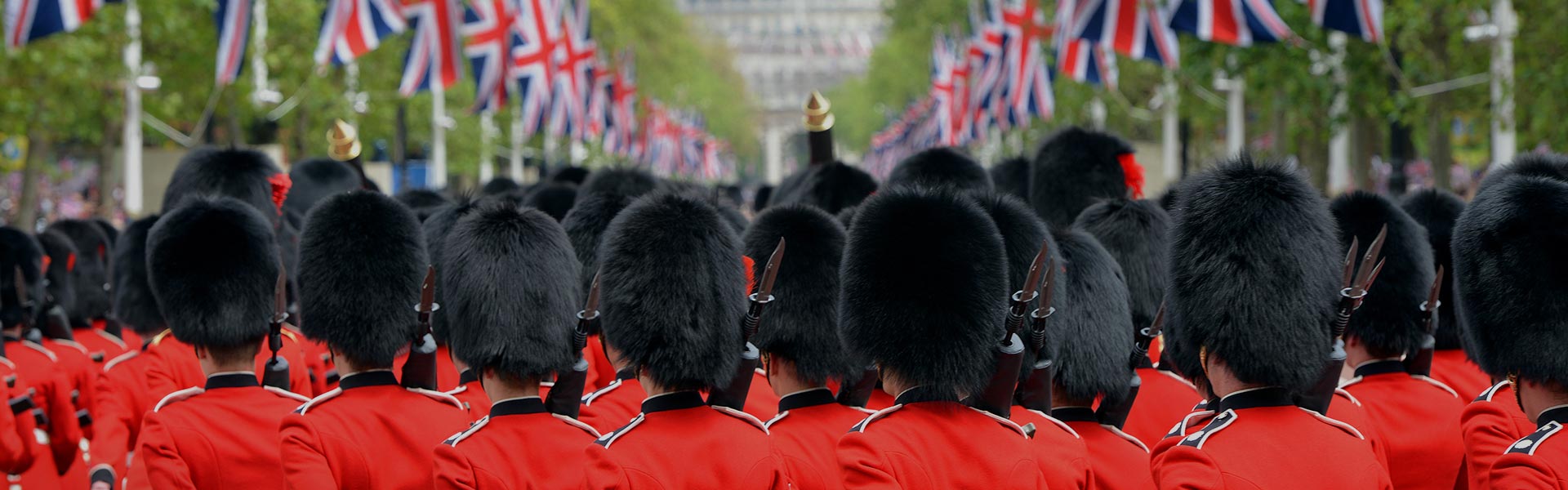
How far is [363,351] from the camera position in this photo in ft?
14.0

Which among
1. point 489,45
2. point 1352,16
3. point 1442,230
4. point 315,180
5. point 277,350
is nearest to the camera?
point 277,350

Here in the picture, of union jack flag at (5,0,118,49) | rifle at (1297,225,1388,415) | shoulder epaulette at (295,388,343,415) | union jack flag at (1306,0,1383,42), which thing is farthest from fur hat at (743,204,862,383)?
union jack flag at (5,0,118,49)

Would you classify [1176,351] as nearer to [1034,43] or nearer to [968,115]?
[1034,43]

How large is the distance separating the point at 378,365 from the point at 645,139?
112 feet

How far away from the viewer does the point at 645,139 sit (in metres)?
38.4

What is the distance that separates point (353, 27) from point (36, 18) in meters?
4.13

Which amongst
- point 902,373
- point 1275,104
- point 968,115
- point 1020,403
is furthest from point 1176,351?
point 968,115

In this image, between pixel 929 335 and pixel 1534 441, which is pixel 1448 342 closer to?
pixel 1534 441

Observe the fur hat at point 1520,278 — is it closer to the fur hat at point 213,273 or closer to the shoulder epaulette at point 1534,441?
the shoulder epaulette at point 1534,441

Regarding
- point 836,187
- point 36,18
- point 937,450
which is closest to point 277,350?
point 937,450

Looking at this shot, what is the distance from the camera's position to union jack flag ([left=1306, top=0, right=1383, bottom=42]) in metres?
11.8

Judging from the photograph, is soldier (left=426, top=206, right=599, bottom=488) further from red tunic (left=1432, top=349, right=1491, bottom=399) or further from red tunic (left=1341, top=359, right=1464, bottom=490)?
red tunic (left=1432, top=349, right=1491, bottom=399)

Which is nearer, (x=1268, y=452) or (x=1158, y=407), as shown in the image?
(x=1268, y=452)

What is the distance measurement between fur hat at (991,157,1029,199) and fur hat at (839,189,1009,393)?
179 inches
